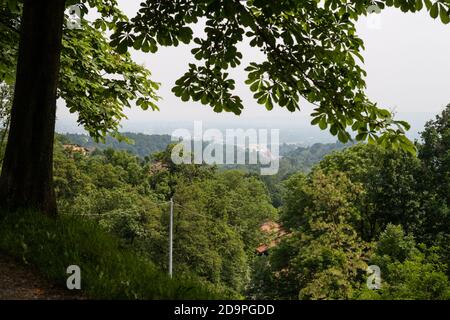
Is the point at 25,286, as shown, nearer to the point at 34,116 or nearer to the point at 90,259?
the point at 90,259

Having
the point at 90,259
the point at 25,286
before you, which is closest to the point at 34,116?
the point at 90,259

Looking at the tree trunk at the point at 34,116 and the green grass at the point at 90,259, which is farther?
the tree trunk at the point at 34,116

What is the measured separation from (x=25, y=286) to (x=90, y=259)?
0.67 metres

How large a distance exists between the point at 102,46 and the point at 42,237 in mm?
5976

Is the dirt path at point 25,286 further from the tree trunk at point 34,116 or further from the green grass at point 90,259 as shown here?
the tree trunk at point 34,116

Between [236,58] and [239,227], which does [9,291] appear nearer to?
[236,58]

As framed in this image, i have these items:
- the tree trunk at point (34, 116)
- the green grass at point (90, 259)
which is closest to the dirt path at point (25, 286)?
the green grass at point (90, 259)

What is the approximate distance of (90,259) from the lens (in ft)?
15.3

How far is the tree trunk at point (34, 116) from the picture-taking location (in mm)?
5738

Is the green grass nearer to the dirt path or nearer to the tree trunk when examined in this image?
the dirt path

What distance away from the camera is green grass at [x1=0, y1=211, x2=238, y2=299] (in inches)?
159

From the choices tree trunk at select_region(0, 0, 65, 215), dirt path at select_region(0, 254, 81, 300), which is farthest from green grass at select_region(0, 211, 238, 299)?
tree trunk at select_region(0, 0, 65, 215)

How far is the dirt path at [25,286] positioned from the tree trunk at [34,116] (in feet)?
4.23
